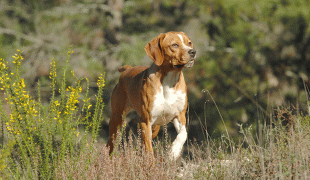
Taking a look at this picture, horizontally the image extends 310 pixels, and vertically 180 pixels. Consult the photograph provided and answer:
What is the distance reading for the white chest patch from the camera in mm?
3414

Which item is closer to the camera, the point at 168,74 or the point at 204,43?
the point at 168,74

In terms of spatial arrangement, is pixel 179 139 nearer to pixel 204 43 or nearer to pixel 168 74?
pixel 168 74

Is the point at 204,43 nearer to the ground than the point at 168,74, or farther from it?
farther from it

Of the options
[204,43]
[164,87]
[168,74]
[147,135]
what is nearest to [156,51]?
[168,74]

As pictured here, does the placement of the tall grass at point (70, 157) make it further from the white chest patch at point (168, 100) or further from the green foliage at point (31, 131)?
the white chest patch at point (168, 100)

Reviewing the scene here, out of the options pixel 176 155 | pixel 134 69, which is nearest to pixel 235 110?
pixel 134 69

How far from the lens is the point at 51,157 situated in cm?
300

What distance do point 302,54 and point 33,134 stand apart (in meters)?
5.01

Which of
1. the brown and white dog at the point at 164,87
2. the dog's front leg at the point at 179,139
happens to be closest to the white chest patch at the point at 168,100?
the brown and white dog at the point at 164,87

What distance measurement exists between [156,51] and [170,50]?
143 millimetres

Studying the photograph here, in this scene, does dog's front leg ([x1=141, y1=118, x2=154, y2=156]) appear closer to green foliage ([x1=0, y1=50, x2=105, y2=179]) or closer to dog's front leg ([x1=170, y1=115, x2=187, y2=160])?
dog's front leg ([x1=170, y1=115, x2=187, y2=160])

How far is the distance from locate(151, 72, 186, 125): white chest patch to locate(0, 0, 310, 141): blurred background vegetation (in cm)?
127

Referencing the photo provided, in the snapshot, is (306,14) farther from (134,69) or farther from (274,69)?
(134,69)

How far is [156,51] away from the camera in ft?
11.3
